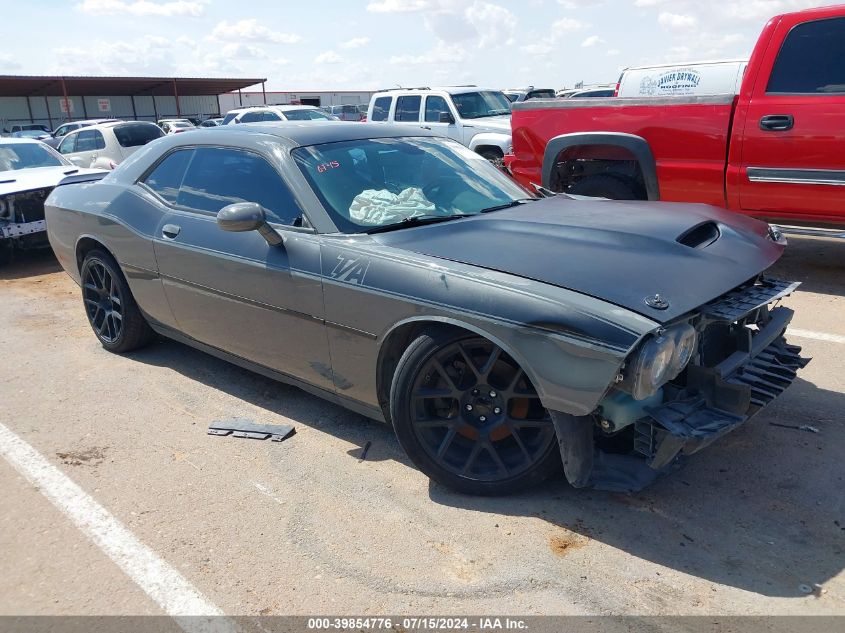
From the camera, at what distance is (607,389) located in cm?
251

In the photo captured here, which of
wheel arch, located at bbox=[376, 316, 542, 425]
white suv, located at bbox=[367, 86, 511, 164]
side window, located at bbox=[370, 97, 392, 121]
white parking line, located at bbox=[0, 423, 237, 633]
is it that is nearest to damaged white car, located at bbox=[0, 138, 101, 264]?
white parking line, located at bbox=[0, 423, 237, 633]

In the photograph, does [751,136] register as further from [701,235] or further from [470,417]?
[470,417]

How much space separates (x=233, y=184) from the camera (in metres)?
3.93

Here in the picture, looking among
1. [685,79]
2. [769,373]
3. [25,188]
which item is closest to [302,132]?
[769,373]

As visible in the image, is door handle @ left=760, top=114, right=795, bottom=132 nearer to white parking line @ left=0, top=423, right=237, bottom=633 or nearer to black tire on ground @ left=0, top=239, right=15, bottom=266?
white parking line @ left=0, top=423, right=237, bottom=633

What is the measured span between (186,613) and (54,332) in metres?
4.12

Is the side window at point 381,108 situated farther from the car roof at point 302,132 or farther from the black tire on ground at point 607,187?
the car roof at point 302,132

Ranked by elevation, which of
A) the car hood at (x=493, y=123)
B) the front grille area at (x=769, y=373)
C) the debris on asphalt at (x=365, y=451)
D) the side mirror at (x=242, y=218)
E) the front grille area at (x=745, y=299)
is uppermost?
the side mirror at (x=242, y=218)

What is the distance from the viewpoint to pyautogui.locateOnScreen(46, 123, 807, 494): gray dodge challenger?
8.70ft

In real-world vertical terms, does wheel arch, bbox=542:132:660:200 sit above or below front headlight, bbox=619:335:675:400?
above

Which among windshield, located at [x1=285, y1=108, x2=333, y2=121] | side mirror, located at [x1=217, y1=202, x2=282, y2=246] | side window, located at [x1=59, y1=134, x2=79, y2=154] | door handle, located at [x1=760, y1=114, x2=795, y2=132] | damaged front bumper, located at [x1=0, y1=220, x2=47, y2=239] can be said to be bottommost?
damaged front bumper, located at [x1=0, y1=220, x2=47, y2=239]

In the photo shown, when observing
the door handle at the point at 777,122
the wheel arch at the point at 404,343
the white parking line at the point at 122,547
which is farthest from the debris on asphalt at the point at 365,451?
the door handle at the point at 777,122

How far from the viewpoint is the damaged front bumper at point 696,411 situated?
2662mm

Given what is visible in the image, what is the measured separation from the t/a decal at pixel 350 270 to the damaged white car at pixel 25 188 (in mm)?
6253
